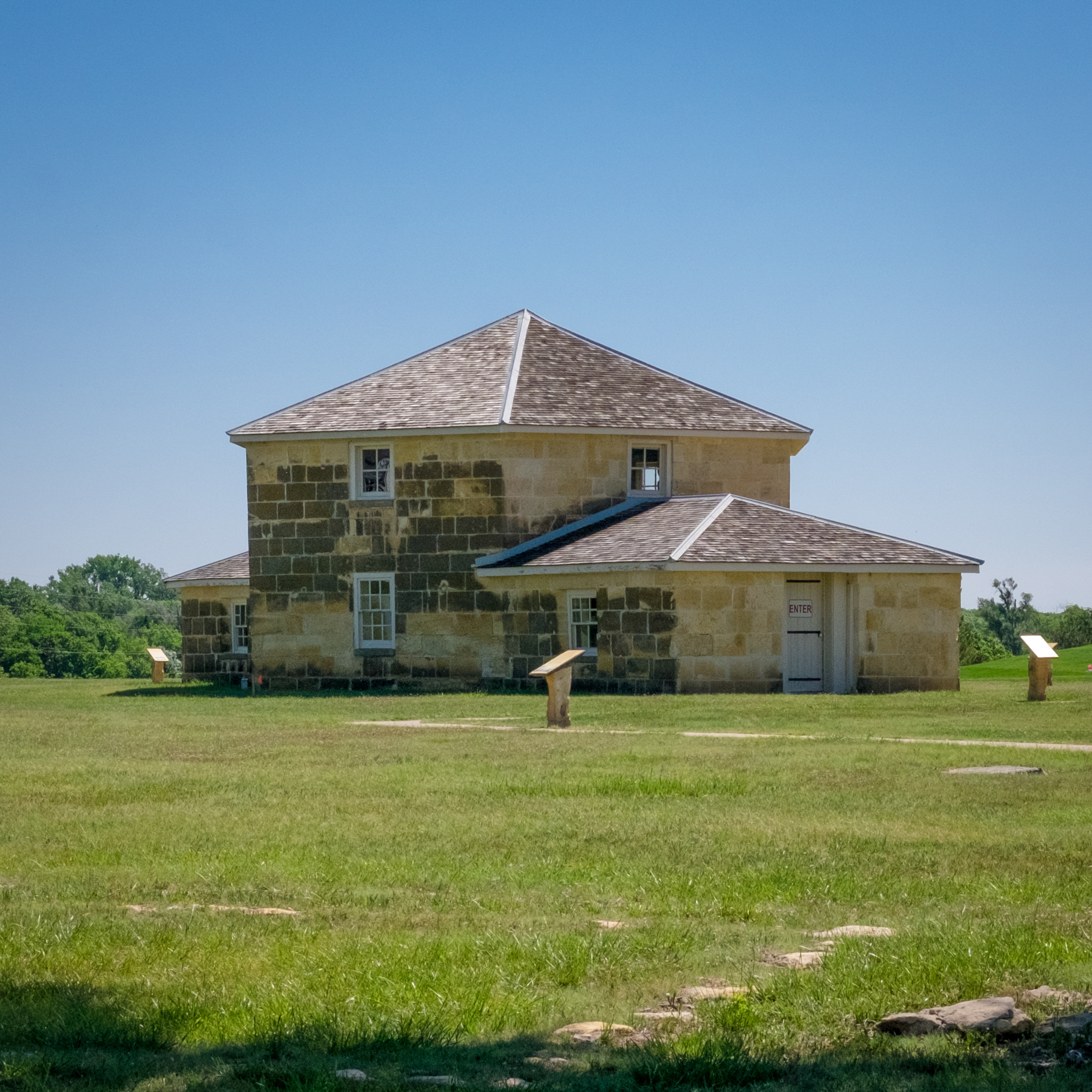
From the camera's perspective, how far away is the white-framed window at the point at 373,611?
35.4 m

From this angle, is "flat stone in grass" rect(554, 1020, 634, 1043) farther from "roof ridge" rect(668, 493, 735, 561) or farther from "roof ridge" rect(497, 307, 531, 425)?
"roof ridge" rect(497, 307, 531, 425)

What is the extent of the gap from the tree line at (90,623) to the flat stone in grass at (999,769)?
5017 centimetres

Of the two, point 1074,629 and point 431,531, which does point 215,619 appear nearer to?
point 431,531

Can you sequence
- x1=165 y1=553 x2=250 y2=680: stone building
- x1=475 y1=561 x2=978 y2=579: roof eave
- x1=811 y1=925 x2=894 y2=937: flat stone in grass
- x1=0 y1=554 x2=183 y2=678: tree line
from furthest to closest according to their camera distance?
x1=0 y1=554 x2=183 y2=678: tree line → x1=165 y1=553 x2=250 y2=680: stone building → x1=475 y1=561 x2=978 y2=579: roof eave → x1=811 y1=925 x2=894 y2=937: flat stone in grass

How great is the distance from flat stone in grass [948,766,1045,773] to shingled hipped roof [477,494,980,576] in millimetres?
14405

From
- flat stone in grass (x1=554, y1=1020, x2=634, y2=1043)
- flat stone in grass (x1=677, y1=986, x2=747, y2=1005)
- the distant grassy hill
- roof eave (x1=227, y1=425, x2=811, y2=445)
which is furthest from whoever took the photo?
the distant grassy hill

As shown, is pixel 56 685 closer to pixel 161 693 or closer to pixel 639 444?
pixel 161 693

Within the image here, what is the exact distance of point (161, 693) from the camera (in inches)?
1403

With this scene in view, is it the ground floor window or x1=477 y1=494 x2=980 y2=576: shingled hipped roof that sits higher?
x1=477 y1=494 x2=980 y2=576: shingled hipped roof

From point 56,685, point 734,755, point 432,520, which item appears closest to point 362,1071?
point 734,755

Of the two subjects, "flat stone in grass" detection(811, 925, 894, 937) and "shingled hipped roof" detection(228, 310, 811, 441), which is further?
"shingled hipped roof" detection(228, 310, 811, 441)

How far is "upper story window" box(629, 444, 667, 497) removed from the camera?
35.7 m

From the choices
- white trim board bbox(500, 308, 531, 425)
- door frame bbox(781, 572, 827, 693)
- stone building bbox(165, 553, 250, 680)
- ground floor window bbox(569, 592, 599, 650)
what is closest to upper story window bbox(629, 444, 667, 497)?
white trim board bbox(500, 308, 531, 425)

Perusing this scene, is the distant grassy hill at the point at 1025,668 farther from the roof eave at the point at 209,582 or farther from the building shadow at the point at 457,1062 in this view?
the building shadow at the point at 457,1062
